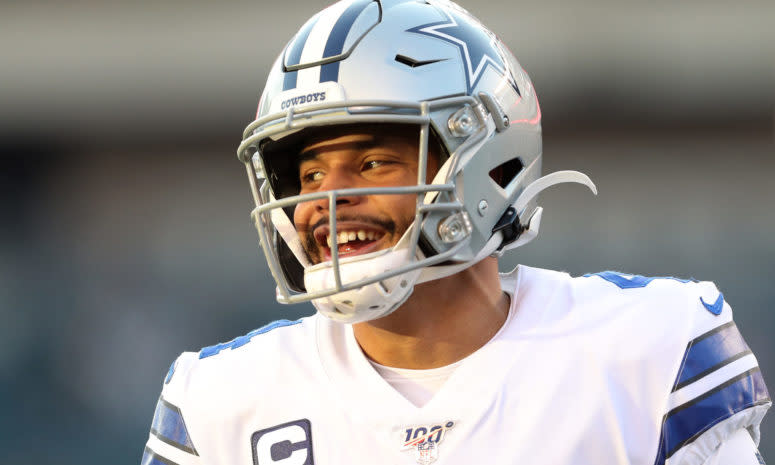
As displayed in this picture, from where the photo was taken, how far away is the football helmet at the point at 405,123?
140 centimetres

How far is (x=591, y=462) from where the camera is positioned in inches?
54.8

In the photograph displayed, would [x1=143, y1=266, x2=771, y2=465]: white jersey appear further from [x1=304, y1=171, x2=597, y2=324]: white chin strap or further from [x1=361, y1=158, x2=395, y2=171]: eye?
[x1=361, y1=158, x2=395, y2=171]: eye

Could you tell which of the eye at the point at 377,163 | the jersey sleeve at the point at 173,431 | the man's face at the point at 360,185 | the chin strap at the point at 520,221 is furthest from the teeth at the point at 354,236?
the jersey sleeve at the point at 173,431

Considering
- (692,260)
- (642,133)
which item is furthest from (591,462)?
(642,133)

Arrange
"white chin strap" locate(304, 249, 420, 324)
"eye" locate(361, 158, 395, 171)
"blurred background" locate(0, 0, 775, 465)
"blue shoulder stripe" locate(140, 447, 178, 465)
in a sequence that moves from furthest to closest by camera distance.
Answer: "blurred background" locate(0, 0, 775, 465) → "blue shoulder stripe" locate(140, 447, 178, 465) → "eye" locate(361, 158, 395, 171) → "white chin strap" locate(304, 249, 420, 324)

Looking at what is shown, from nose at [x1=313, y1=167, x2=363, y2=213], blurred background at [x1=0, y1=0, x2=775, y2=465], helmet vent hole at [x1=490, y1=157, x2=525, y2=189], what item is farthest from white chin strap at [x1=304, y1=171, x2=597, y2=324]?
blurred background at [x1=0, y1=0, x2=775, y2=465]

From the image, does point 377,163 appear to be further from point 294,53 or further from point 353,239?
point 294,53

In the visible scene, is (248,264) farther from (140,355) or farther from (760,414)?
(760,414)

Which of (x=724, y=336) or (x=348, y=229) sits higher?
(x=348, y=229)

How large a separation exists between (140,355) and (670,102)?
2943 mm

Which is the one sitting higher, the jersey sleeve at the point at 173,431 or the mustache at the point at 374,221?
the mustache at the point at 374,221

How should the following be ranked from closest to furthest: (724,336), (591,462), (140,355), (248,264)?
(591,462), (724,336), (140,355), (248,264)

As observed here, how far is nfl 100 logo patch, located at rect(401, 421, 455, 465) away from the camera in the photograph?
4.70 ft

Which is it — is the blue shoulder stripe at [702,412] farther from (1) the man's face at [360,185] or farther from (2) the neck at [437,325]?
(1) the man's face at [360,185]
